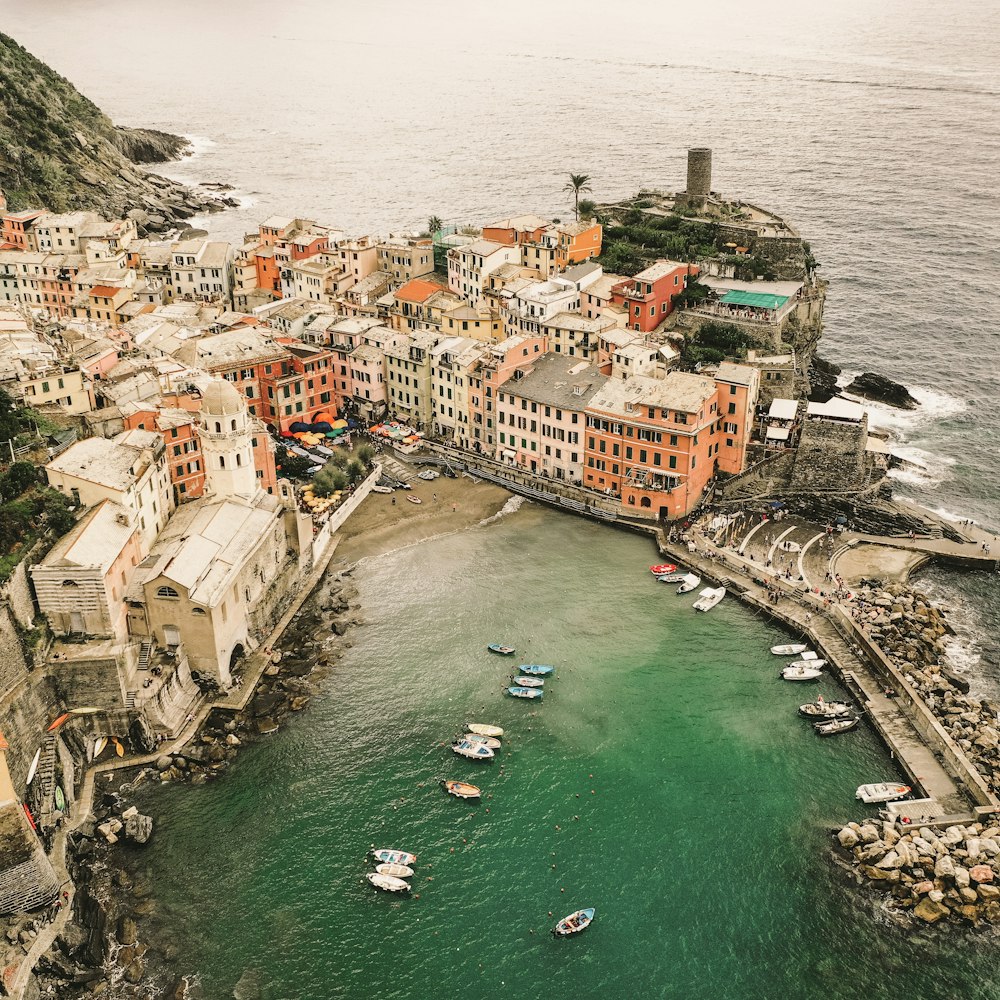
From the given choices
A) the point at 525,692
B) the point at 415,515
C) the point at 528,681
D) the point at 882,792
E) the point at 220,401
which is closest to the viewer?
the point at 882,792

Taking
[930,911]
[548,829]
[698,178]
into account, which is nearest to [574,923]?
[548,829]

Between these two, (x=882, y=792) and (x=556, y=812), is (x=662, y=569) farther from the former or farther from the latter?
(x=556, y=812)

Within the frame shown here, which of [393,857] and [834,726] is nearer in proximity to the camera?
[393,857]

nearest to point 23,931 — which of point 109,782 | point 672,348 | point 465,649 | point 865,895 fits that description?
point 109,782

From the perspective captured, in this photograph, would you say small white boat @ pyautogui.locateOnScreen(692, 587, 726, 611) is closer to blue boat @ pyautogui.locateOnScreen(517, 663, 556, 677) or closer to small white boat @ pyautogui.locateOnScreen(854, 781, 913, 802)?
blue boat @ pyautogui.locateOnScreen(517, 663, 556, 677)

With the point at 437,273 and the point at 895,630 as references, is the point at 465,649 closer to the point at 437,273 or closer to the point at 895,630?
the point at 895,630
